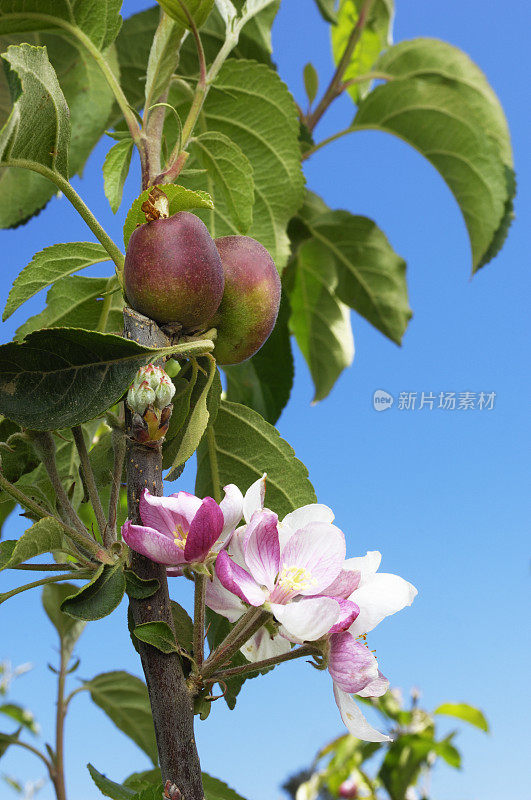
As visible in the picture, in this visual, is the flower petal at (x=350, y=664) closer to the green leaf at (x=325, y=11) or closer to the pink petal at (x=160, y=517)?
the pink petal at (x=160, y=517)

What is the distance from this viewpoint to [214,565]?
1.88 feet

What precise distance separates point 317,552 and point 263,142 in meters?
0.62

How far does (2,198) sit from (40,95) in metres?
0.60

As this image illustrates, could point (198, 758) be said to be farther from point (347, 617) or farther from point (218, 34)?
point (218, 34)

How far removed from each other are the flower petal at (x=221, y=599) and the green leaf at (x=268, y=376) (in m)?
0.69

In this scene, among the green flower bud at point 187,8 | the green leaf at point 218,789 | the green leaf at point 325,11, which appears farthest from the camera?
the green leaf at point 325,11

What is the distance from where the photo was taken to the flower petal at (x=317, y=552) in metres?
0.56

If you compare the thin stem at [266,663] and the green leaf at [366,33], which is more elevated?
the green leaf at [366,33]

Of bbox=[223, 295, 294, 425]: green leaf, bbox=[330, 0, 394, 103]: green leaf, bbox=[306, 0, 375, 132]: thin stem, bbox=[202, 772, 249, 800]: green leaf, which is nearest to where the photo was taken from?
bbox=[202, 772, 249, 800]: green leaf

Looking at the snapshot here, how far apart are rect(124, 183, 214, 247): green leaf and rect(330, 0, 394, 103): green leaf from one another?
139 cm

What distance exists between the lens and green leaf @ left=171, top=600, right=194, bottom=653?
64 centimetres

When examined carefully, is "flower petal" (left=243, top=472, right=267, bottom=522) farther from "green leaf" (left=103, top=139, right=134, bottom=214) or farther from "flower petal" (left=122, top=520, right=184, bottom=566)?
"green leaf" (left=103, top=139, right=134, bottom=214)

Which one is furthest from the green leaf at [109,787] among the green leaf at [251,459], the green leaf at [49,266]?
the green leaf at [49,266]

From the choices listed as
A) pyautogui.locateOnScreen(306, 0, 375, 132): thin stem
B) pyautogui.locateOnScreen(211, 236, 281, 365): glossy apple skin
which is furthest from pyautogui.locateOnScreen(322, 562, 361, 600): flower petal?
pyautogui.locateOnScreen(306, 0, 375, 132): thin stem
